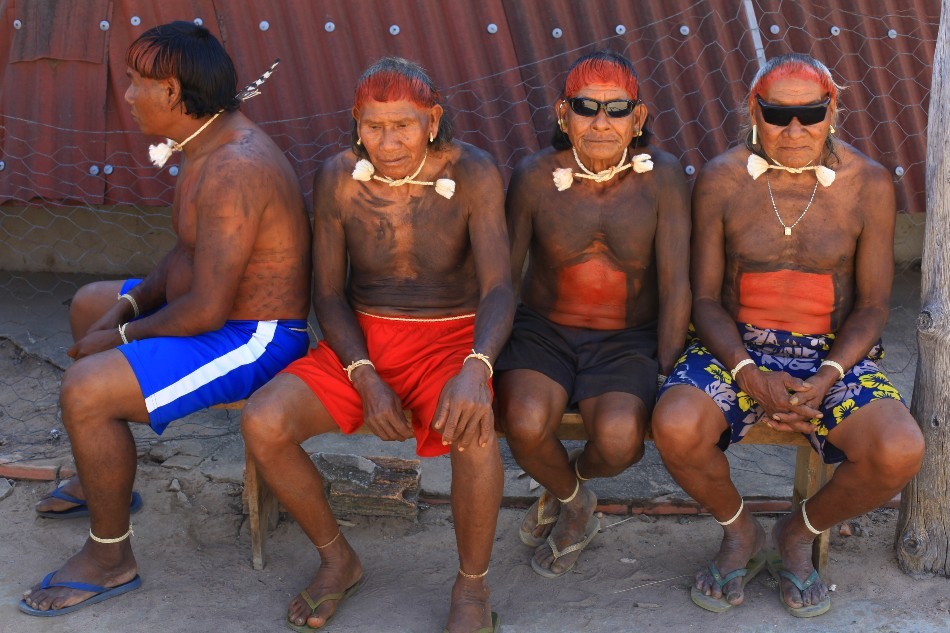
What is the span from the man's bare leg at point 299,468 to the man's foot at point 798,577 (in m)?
1.38

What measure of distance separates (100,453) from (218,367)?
45cm

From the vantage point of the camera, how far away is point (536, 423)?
327 cm

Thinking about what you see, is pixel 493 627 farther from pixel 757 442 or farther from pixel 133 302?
pixel 133 302

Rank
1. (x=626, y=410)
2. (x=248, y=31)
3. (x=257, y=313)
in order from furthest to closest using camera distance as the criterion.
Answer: (x=248, y=31) < (x=257, y=313) < (x=626, y=410)

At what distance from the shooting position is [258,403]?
3209 millimetres

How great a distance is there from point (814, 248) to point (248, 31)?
105 inches

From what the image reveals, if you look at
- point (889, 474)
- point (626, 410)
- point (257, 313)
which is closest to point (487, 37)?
point (257, 313)

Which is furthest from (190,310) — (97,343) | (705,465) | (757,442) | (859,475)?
(859,475)

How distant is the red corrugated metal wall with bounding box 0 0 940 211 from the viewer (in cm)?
471

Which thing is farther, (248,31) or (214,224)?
(248,31)

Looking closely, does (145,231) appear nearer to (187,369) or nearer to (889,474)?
A: (187,369)

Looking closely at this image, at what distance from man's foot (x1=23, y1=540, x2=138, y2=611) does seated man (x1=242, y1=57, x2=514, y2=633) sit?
59cm

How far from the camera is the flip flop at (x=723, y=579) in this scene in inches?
130

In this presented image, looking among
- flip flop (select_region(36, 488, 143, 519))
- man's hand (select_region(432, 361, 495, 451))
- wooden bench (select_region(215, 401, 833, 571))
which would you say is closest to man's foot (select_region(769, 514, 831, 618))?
wooden bench (select_region(215, 401, 833, 571))
